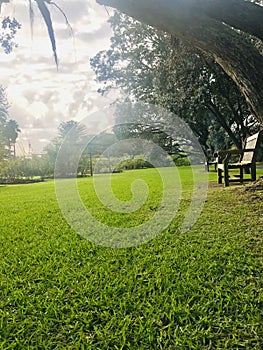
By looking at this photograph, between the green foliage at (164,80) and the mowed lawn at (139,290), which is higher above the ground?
the green foliage at (164,80)

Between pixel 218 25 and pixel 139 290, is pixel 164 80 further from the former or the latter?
pixel 139 290

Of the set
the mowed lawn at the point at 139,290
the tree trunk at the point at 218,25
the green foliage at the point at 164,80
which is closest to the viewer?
the mowed lawn at the point at 139,290

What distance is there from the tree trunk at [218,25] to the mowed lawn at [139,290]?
148cm

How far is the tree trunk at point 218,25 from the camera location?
290cm

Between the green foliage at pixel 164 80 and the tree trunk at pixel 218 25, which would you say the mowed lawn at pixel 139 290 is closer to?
the tree trunk at pixel 218 25

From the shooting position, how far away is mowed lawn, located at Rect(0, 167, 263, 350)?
1702mm

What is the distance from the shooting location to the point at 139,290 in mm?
2182

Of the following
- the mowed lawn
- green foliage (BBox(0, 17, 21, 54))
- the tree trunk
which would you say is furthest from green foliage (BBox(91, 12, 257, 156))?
the mowed lawn

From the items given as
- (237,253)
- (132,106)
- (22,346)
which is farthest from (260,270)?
(132,106)

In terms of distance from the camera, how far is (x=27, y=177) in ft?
66.1

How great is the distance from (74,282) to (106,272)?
26 cm

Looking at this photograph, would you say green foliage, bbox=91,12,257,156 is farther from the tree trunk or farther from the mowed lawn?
the mowed lawn

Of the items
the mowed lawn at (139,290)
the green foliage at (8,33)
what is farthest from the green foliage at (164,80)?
the mowed lawn at (139,290)

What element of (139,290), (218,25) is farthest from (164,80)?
(139,290)
